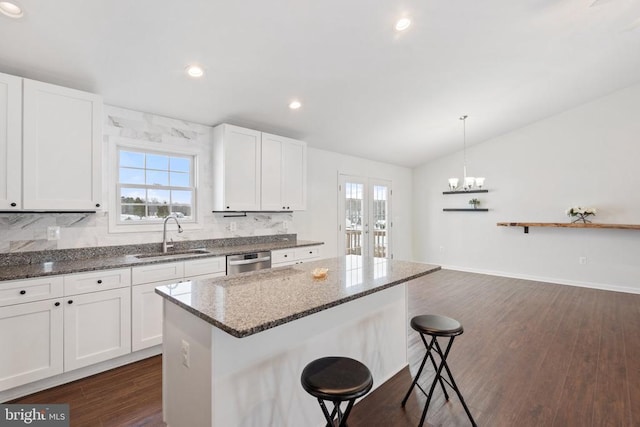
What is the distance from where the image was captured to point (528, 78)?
3994 mm

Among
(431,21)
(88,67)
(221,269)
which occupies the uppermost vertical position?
(431,21)

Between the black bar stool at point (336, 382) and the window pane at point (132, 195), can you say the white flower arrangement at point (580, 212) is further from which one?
the window pane at point (132, 195)

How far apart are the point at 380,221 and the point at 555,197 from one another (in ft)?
10.7

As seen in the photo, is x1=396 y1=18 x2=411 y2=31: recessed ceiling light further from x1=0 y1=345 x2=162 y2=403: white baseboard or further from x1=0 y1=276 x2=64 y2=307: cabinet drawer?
x1=0 y1=345 x2=162 y2=403: white baseboard

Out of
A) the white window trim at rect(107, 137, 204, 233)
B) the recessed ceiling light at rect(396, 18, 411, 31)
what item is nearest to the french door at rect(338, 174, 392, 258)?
the white window trim at rect(107, 137, 204, 233)

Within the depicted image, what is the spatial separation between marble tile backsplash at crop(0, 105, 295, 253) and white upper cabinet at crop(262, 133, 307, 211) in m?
0.39

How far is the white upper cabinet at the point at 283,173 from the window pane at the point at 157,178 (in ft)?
3.73

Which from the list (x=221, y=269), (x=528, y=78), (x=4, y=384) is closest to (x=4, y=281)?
(x=4, y=384)

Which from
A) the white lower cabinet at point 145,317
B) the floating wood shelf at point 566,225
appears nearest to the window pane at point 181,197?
the white lower cabinet at point 145,317

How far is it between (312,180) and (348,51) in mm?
2512

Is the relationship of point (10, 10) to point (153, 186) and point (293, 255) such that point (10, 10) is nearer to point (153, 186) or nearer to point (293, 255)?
point (153, 186)

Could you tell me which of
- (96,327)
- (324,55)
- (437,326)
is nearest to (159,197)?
(96,327)

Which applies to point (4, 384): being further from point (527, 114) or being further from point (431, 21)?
point (527, 114)

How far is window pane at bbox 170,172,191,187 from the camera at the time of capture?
348 centimetres
